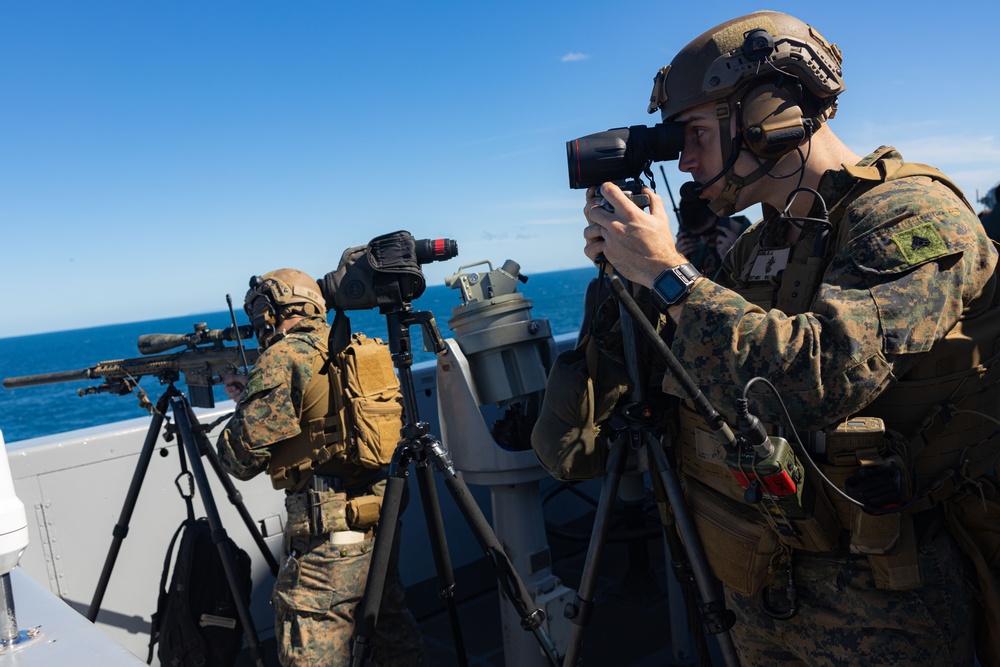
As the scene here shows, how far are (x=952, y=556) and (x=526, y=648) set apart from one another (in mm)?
1973

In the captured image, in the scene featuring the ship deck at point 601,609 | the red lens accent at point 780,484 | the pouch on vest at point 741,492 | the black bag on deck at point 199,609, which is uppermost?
the red lens accent at point 780,484

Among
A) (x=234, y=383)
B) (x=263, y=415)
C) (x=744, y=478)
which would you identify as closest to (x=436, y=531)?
(x=263, y=415)

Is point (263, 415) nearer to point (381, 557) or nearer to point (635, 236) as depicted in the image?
point (381, 557)

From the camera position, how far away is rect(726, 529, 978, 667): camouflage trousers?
1.80 meters

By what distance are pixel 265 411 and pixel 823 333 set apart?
8.42 ft

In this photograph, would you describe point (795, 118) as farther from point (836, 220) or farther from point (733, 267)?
point (733, 267)

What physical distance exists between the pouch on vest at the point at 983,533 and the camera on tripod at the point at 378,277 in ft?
6.37

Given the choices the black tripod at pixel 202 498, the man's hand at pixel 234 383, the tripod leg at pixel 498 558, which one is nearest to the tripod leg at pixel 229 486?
the black tripod at pixel 202 498

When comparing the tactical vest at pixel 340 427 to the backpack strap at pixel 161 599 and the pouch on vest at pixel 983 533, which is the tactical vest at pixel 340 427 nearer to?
the backpack strap at pixel 161 599

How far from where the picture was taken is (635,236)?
5.75 feet

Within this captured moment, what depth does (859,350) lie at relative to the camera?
1.50 metres

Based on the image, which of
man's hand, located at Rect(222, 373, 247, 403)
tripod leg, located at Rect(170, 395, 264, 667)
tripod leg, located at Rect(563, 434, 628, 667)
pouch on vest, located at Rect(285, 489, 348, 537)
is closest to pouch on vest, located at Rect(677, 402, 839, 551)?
tripod leg, located at Rect(563, 434, 628, 667)

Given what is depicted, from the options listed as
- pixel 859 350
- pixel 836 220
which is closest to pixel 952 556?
pixel 859 350

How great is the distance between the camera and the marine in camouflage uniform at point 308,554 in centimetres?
333
